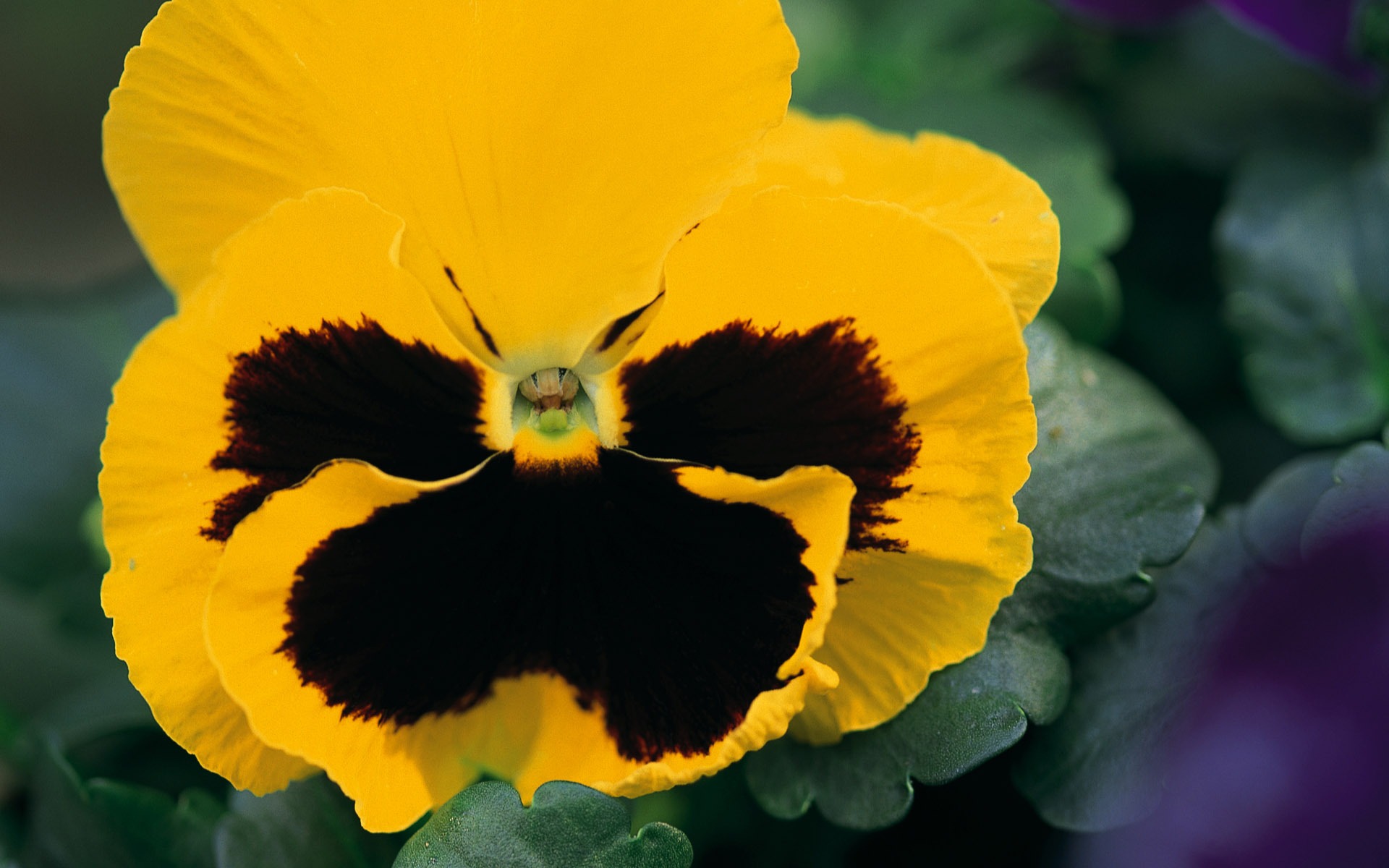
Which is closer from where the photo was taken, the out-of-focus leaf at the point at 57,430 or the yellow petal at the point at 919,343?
the yellow petal at the point at 919,343

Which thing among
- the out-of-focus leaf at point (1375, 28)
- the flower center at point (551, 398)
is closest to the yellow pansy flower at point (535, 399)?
the flower center at point (551, 398)

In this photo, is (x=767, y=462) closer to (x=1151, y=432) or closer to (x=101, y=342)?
(x=1151, y=432)

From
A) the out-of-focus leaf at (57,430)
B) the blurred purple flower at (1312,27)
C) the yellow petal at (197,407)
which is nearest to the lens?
the yellow petal at (197,407)

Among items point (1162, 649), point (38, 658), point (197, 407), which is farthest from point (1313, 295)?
point (38, 658)

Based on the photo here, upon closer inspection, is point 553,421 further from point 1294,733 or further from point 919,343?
point 1294,733

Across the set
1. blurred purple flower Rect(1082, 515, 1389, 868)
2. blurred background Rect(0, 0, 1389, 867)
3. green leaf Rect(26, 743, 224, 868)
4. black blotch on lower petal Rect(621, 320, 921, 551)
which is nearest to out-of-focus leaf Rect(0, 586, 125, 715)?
blurred background Rect(0, 0, 1389, 867)

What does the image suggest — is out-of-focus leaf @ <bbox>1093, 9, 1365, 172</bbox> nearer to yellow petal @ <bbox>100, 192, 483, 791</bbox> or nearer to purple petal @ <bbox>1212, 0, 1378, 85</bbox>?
purple petal @ <bbox>1212, 0, 1378, 85</bbox>

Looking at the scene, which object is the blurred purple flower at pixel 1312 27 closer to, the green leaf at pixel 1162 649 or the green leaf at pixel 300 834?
the green leaf at pixel 1162 649
